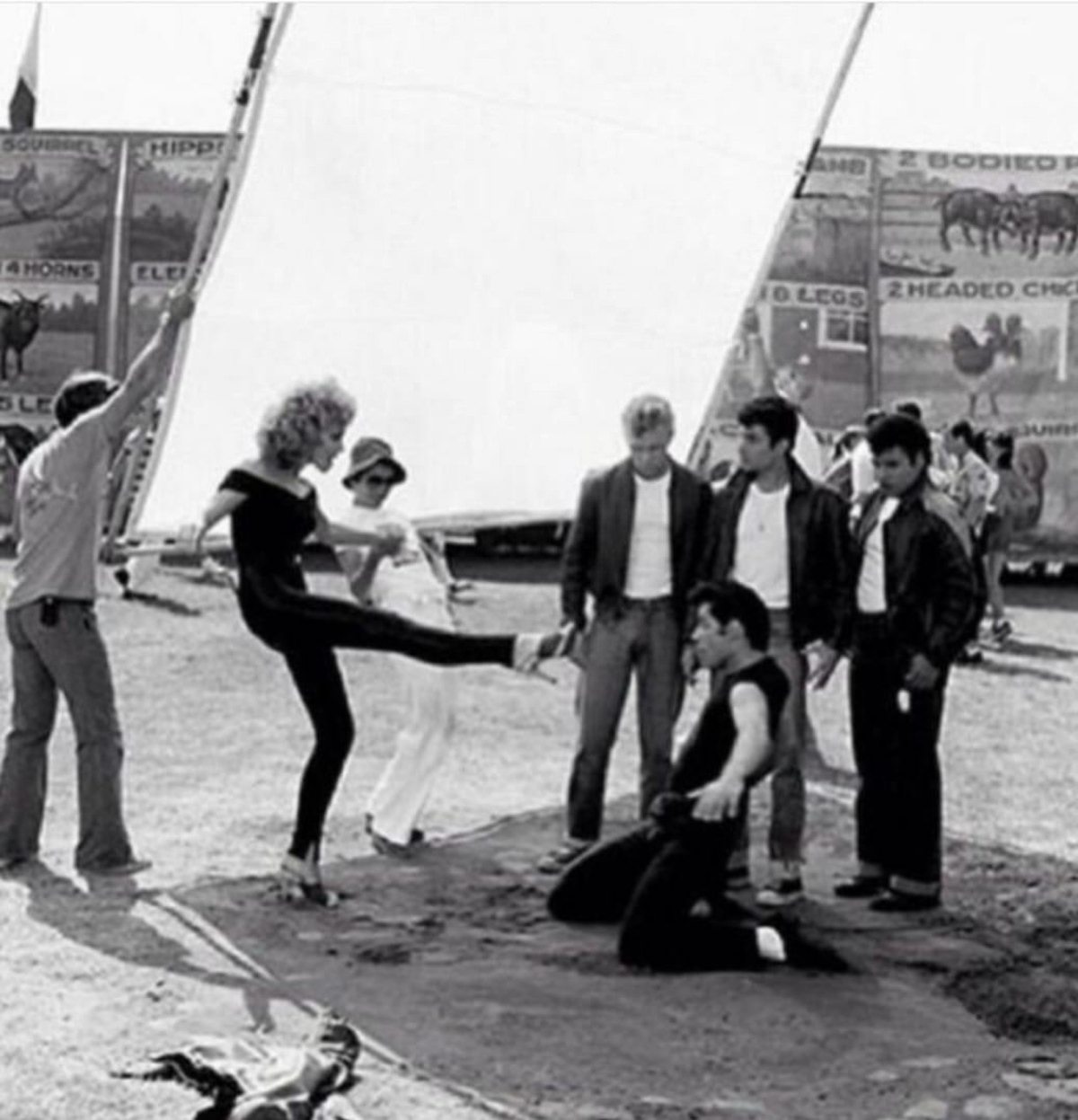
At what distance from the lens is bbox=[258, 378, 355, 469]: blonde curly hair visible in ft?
24.9

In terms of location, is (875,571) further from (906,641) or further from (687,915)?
(687,915)

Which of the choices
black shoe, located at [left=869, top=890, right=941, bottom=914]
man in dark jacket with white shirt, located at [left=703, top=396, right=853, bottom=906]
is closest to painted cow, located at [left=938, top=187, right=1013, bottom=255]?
man in dark jacket with white shirt, located at [left=703, top=396, right=853, bottom=906]

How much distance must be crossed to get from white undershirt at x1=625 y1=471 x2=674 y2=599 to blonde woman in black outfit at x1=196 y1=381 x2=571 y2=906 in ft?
3.99

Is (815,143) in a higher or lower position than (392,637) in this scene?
higher

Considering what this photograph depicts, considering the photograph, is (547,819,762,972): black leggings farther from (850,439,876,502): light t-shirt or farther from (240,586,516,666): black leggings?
(850,439,876,502): light t-shirt

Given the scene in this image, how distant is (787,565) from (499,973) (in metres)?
1.89

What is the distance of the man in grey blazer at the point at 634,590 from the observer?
28.2 ft

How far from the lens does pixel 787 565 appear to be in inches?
324

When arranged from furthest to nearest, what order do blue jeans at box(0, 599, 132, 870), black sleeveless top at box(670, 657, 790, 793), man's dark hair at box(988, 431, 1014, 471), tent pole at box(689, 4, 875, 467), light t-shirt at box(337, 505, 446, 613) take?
man's dark hair at box(988, 431, 1014, 471)
tent pole at box(689, 4, 875, 467)
light t-shirt at box(337, 505, 446, 613)
blue jeans at box(0, 599, 132, 870)
black sleeveless top at box(670, 657, 790, 793)

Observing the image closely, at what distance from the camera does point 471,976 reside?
7098 millimetres

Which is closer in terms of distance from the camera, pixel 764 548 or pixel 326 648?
pixel 326 648

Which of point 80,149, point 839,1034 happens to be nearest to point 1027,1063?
point 839,1034

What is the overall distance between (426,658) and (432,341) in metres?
2.94

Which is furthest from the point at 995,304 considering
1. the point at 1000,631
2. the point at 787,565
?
the point at 787,565
